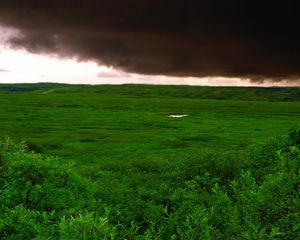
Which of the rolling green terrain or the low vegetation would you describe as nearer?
the low vegetation

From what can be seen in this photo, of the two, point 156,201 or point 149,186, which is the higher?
point 156,201

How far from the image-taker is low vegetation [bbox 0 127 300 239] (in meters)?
6.83

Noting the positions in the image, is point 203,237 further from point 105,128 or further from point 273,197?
point 105,128

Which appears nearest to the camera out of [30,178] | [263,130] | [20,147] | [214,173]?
[30,178]

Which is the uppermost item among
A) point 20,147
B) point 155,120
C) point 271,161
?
point 20,147

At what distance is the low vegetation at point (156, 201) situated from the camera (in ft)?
22.4

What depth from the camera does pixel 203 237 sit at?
6578 mm

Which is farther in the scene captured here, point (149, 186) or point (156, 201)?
point (149, 186)

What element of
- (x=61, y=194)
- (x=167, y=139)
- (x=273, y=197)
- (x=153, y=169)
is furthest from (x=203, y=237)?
(x=167, y=139)

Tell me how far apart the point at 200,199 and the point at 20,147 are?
6.40m

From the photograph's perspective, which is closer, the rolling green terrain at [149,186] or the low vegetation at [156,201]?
the low vegetation at [156,201]

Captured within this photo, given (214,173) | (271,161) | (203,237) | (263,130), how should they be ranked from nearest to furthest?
(203,237) → (271,161) → (214,173) → (263,130)

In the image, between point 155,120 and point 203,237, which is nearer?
point 203,237

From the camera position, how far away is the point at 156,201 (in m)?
19.5
